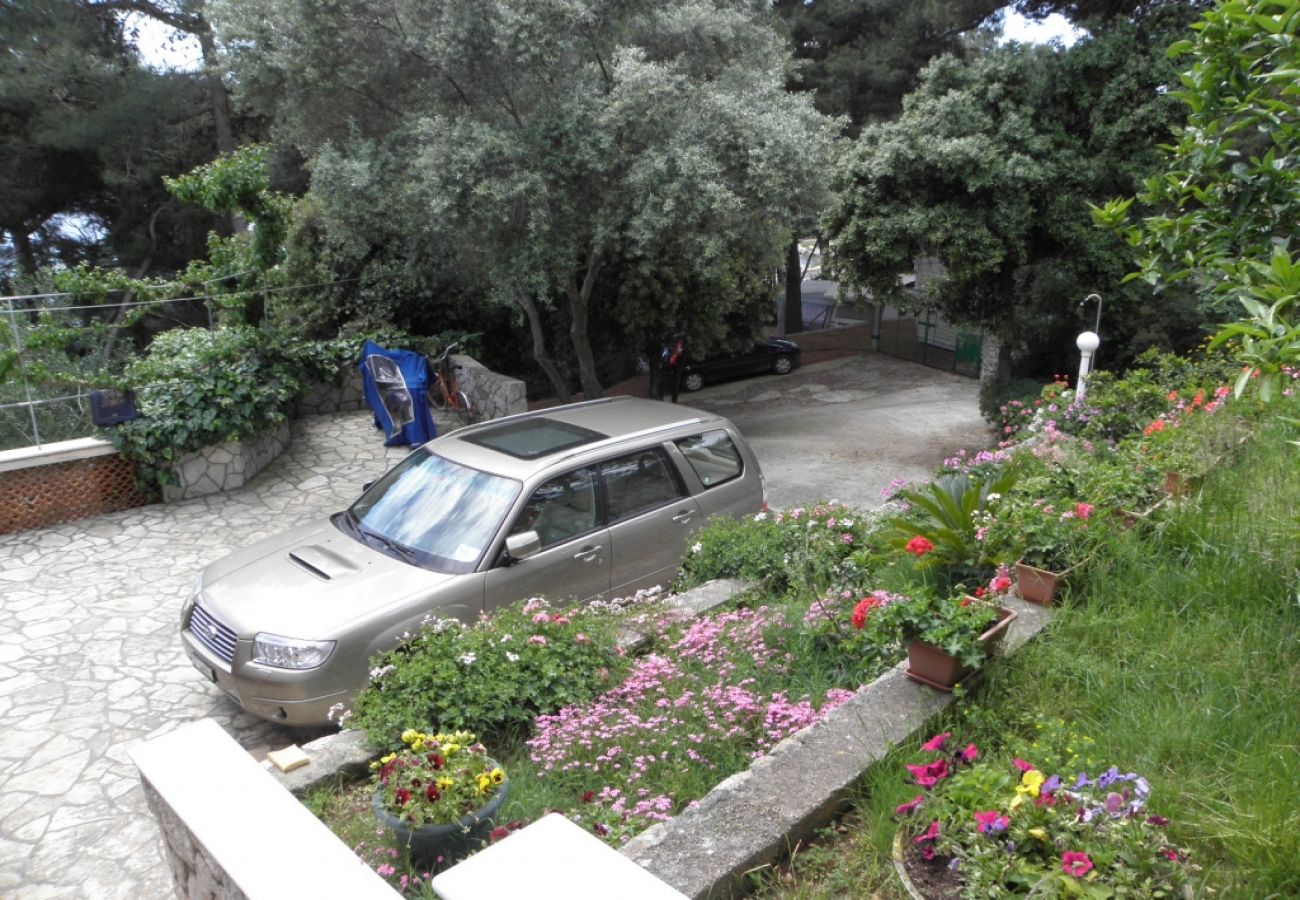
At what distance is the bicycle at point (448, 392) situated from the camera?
12.8m

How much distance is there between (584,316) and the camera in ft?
44.7

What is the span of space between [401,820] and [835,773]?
1597 millimetres

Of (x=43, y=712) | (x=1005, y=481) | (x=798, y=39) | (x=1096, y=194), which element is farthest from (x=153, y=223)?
(x=1005, y=481)

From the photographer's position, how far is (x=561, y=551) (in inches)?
238

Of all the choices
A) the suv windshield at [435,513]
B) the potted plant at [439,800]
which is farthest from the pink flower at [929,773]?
the suv windshield at [435,513]

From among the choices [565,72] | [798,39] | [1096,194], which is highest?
[798,39]

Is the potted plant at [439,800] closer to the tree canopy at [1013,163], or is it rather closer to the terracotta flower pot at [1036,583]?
the terracotta flower pot at [1036,583]

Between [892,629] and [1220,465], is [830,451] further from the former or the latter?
[892,629]

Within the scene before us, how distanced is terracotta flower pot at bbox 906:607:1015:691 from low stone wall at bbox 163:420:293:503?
27.3 feet

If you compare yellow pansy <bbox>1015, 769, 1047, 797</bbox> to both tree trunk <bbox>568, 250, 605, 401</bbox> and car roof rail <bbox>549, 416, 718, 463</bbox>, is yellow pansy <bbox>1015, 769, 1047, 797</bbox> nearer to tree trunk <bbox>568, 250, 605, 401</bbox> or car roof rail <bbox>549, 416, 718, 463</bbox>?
car roof rail <bbox>549, 416, 718, 463</bbox>

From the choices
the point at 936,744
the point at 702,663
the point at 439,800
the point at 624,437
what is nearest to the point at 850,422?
the point at 624,437

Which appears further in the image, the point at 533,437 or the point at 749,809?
the point at 533,437

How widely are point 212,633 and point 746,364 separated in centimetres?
1737

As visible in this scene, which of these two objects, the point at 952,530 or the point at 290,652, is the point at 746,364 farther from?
the point at 290,652
